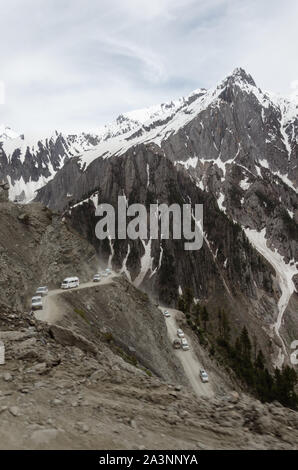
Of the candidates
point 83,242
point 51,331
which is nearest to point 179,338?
point 83,242

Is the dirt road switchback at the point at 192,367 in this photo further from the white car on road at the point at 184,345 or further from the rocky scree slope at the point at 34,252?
the rocky scree slope at the point at 34,252

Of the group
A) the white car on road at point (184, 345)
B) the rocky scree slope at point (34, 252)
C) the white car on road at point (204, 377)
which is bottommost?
the white car on road at point (204, 377)

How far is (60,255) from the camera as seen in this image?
157 feet

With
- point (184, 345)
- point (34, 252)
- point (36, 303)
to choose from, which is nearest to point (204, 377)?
point (184, 345)

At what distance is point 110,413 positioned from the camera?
984 cm

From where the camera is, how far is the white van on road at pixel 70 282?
141 ft

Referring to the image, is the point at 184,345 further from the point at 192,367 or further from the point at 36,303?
the point at 36,303

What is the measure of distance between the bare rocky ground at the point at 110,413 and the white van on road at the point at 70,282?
98.7ft

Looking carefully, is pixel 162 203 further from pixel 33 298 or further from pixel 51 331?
pixel 51 331

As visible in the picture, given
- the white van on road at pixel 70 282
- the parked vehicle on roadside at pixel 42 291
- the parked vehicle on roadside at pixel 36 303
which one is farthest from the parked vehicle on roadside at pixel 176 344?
the parked vehicle on roadside at pixel 36 303

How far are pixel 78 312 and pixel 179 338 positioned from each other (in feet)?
73.3

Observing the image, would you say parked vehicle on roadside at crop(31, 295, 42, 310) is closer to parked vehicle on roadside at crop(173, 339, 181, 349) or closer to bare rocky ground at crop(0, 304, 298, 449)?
bare rocky ground at crop(0, 304, 298, 449)

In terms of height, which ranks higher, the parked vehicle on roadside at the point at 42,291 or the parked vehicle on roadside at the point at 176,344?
the parked vehicle on roadside at the point at 42,291

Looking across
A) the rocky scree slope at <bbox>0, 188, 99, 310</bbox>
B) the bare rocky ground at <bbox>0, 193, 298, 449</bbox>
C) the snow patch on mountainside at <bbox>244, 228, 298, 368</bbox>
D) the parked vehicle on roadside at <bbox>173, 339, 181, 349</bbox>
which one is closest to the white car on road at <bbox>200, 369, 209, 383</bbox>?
the parked vehicle on roadside at <bbox>173, 339, 181, 349</bbox>
